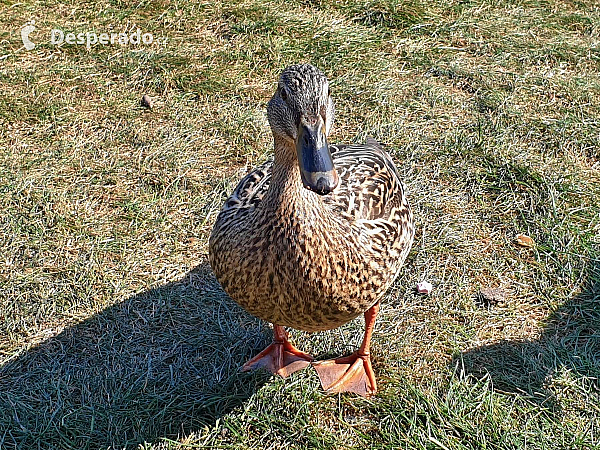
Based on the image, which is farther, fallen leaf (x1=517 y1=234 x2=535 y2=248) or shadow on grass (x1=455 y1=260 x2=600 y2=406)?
fallen leaf (x1=517 y1=234 x2=535 y2=248)

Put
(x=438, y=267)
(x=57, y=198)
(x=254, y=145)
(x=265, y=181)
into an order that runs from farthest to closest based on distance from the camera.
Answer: (x=254, y=145), (x=57, y=198), (x=438, y=267), (x=265, y=181)

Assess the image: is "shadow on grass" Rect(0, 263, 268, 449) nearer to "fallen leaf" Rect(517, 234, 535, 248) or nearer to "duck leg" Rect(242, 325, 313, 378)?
"duck leg" Rect(242, 325, 313, 378)

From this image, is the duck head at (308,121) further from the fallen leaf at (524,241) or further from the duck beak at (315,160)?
the fallen leaf at (524,241)

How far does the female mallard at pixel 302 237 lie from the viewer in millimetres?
2184

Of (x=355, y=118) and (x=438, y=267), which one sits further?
(x=355, y=118)

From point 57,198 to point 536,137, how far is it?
3192mm

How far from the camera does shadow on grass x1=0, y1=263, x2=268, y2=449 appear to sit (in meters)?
2.84

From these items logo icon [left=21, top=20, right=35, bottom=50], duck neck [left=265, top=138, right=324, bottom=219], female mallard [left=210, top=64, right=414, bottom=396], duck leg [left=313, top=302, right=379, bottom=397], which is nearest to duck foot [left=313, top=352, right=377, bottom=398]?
duck leg [left=313, top=302, right=379, bottom=397]

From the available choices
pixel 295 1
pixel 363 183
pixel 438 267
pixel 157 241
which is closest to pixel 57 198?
pixel 157 241

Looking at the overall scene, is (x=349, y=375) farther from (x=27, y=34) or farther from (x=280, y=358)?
(x=27, y=34)

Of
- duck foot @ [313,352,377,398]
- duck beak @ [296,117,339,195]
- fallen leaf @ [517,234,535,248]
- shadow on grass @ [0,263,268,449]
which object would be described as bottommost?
shadow on grass @ [0,263,268,449]

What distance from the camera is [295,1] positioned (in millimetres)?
5641

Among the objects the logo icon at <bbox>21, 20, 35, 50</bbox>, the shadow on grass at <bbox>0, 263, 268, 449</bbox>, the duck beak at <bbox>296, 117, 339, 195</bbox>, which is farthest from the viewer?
the logo icon at <bbox>21, 20, 35, 50</bbox>

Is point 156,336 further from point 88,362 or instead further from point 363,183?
point 363,183
